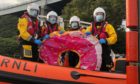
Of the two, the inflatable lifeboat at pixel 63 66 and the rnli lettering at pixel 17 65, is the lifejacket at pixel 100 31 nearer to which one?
the inflatable lifeboat at pixel 63 66

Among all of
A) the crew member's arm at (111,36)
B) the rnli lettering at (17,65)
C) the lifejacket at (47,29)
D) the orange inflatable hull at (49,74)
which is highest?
the lifejacket at (47,29)

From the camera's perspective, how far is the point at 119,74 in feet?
20.2

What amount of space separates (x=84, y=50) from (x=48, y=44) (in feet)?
2.09

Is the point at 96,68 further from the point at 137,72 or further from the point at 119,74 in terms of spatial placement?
the point at 137,72

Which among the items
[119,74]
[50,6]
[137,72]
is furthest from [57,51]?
[50,6]

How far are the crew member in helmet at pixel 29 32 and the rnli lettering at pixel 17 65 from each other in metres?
0.67

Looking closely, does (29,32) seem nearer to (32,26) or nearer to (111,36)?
(32,26)

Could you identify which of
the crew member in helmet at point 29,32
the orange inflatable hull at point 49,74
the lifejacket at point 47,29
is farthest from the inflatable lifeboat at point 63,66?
the lifejacket at point 47,29

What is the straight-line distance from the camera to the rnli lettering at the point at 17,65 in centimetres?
641

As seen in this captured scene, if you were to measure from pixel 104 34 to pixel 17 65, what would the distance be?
4.95 feet

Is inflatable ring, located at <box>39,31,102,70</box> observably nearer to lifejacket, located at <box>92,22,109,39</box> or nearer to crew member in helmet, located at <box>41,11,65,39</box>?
lifejacket, located at <box>92,22,109,39</box>

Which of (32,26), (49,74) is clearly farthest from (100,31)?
(49,74)

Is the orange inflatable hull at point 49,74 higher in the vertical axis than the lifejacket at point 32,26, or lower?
lower

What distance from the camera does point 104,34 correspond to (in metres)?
7.04
